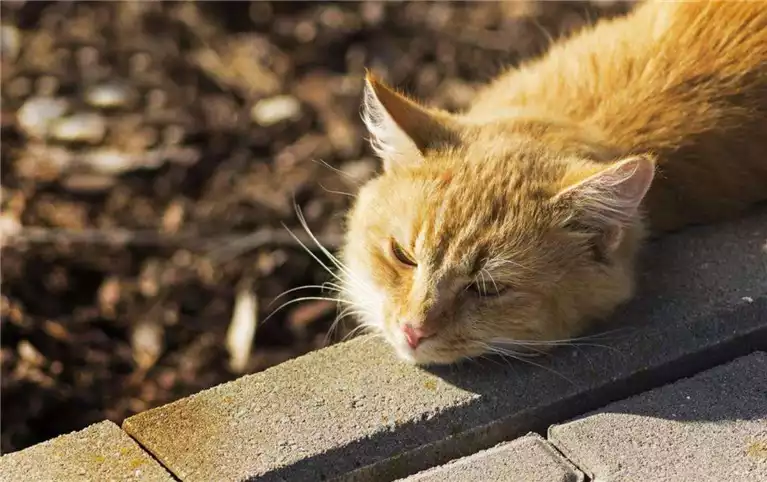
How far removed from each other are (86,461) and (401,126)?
3.69 feet

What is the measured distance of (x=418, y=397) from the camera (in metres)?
2.48

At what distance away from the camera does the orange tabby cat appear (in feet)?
8.30

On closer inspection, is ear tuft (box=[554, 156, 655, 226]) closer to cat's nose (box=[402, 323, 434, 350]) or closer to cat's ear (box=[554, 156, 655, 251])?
Result: cat's ear (box=[554, 156, 655, 251])

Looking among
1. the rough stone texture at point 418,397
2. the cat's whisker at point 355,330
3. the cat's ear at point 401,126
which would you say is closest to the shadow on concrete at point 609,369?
the rough stone texture at point 418,397

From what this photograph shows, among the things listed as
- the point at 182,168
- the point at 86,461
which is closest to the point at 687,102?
the point at 86,461

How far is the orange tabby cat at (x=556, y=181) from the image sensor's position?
8.30 ft

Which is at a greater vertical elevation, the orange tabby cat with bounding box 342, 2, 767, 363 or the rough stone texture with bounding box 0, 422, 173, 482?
the orange tabby cat with bounding box 342, 2, 767, 363

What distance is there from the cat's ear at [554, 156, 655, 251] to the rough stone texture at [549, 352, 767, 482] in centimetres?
42

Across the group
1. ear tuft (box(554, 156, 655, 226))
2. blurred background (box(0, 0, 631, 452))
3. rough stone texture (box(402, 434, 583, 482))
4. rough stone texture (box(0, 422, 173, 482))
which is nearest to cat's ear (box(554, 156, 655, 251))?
ear tuft (box(554, 156, 655, 226))

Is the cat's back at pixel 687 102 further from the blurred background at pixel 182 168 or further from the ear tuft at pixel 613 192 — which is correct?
the blurred background at pixel 182 168

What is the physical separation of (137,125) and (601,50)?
2.18m

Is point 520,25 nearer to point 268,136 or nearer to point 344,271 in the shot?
point 268,136

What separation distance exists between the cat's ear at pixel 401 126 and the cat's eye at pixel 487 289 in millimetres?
396

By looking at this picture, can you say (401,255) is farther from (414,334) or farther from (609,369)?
(609,369)
